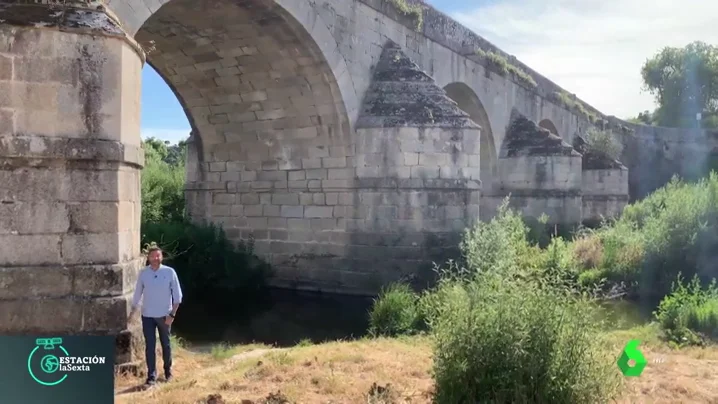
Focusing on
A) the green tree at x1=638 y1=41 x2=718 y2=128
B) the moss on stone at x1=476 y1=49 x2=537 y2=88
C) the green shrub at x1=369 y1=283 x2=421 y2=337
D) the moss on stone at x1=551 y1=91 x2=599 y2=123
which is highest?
the green tree at x1=638 y1=41 x2=718 y2=128

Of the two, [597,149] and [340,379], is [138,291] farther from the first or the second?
[597,149]

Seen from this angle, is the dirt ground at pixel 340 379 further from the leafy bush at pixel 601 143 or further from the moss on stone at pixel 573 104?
the leafy bush at pixel 601 143

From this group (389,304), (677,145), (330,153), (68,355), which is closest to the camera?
(68,355)

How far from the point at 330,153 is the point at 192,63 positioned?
2.87 m

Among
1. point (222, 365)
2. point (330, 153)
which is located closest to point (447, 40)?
point (330, 153)

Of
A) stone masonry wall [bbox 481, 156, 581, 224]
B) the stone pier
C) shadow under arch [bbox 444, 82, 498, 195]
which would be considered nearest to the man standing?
the stone pier

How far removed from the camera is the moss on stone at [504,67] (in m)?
17.1

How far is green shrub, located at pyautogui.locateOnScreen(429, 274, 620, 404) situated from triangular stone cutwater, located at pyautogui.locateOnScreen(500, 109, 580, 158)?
45.2ft

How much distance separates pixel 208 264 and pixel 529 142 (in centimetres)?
982

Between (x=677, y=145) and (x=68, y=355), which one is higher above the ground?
(x=677, y=145)

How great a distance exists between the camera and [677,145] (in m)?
30.7

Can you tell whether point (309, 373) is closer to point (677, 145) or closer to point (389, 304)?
point (389, 304)

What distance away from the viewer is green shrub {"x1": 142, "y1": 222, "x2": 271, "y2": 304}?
12.0 m

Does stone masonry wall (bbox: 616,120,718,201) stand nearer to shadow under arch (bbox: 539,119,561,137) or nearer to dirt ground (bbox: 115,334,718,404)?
shadow under arch (bbox: 539,119,561,137)
